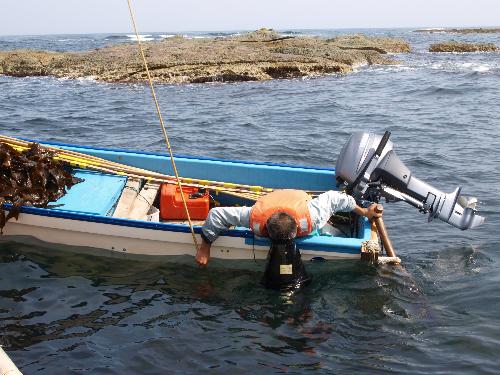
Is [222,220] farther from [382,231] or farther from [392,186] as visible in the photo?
[392,186]

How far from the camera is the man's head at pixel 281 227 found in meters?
6.83

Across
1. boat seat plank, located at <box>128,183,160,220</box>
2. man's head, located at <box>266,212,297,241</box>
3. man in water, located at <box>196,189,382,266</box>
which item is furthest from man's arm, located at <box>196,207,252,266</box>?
boat seat plank, located at <box>128,183,160,220</box>

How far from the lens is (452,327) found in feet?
21.7

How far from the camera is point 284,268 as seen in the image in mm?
7035

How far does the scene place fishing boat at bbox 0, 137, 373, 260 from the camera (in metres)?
7.60

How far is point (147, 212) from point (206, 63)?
907 inches

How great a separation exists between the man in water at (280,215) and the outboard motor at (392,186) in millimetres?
411

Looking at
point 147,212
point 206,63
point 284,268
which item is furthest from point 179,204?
point 206,63

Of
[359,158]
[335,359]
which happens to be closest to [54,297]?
[335,359]

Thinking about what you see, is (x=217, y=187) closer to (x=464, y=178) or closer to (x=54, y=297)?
Result: (x=54, y=297)

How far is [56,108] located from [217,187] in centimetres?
1583

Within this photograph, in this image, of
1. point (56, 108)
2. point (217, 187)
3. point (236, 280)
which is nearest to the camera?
point (236, 280)

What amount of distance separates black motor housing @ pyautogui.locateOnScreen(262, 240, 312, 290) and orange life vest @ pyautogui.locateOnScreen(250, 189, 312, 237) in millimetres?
247

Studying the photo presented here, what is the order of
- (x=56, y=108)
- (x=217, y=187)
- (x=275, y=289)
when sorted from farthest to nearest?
(x=56, y=108) → (x=217, y=187) → (x=275, y=289)
